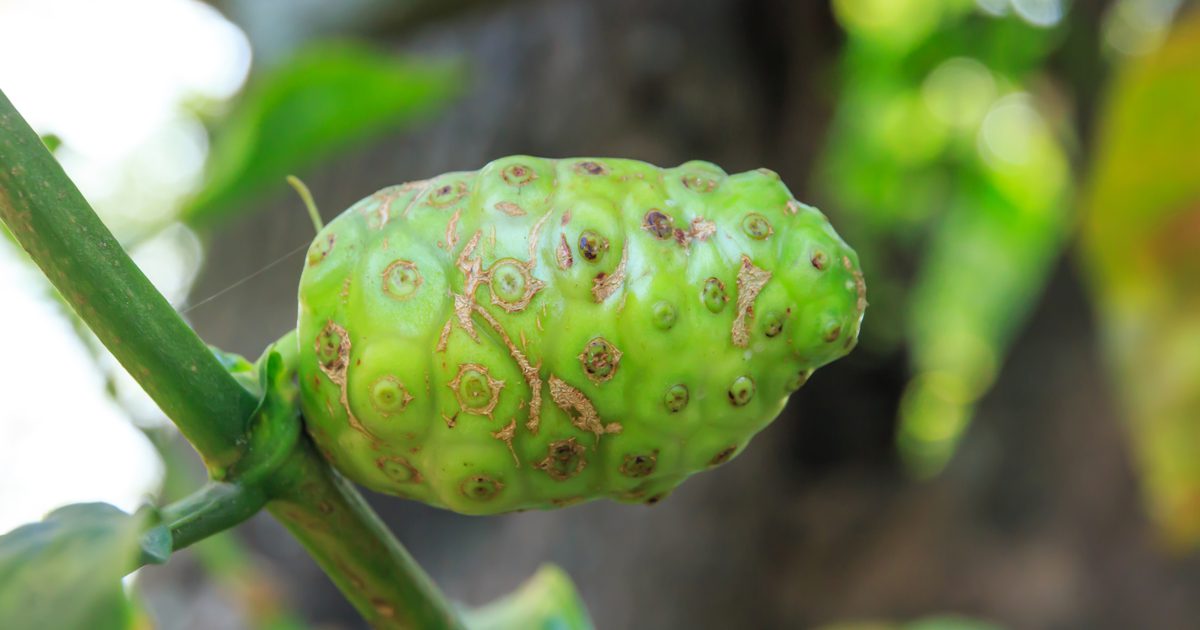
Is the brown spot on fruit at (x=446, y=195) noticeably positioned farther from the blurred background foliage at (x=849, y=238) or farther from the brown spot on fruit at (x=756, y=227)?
the blurred background foliage at (x=849, y=238)

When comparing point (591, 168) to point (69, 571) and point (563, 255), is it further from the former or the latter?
point (69, 571)

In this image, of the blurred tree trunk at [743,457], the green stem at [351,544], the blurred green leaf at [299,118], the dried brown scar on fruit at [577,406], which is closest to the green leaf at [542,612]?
the green stem at [351,544]

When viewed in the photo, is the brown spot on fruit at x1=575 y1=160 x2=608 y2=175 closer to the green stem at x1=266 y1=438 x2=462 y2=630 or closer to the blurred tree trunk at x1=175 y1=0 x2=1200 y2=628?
the green stem at x1=266 y1=438 x2=462 y2=630

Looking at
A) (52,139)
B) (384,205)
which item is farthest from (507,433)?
(52,139)

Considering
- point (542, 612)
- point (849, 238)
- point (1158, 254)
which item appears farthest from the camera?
point (849, 238)

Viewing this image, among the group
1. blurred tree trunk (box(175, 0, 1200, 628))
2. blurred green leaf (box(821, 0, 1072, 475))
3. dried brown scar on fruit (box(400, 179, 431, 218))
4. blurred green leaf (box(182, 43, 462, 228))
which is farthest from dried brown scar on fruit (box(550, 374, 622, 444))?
blurred green leaf (box(821, 0, 1072, 475))

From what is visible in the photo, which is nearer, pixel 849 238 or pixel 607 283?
pixel 607 283

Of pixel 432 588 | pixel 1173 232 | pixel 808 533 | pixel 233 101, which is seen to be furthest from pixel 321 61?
pixel 808 533
